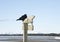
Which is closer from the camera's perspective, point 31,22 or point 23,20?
point 31,22

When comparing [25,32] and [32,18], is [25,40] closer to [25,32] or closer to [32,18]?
[25,32]

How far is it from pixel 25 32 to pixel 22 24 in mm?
300

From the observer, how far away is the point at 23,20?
31.1 feet

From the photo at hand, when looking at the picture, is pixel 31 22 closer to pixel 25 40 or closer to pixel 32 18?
pixel 32 18

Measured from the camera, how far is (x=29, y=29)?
9.15 metres

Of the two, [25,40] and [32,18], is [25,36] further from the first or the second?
[32,18]

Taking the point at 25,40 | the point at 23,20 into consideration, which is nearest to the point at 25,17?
the point at 23,20

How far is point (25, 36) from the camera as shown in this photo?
9.28 metres

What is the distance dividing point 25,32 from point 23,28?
0.50ft

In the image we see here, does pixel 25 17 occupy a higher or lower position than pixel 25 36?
higher

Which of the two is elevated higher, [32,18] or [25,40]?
[32,18]

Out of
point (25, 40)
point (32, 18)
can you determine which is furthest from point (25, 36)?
point (32, 18)

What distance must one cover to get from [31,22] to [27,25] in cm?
46

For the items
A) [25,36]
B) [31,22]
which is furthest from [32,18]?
[25,36]
